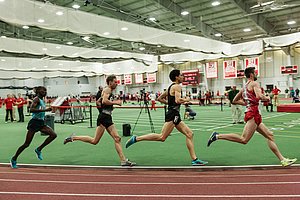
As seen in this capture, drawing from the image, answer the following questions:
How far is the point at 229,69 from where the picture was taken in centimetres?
4034

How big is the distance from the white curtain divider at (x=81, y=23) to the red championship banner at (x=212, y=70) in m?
23.4

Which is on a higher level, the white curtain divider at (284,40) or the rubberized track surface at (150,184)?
the white curtain divider at (284,40)

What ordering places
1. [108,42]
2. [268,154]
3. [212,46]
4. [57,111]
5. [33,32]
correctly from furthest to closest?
[108,42], [33,32], [212,46], [57,111], [268,154]

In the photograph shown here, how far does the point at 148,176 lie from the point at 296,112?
→ 1651 centimetres

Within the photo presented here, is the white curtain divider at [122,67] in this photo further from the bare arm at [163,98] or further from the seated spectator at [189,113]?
the bare arm at [163,98]

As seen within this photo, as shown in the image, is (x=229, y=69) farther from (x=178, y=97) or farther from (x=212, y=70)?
(x=178, y=97)

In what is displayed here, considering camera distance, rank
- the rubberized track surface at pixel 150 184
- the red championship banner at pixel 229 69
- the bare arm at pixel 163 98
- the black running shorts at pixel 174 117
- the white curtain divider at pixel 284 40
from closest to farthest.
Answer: the rubberized track surface at pixel 150 184, the black running shorts at pixel 174 117, the bare arm at pixel 163 98, the white curtain divider at pixel 284 40, the red championship banner at pixel 229 69

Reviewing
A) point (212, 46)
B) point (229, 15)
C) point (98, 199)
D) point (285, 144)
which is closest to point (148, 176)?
point (98, 199)

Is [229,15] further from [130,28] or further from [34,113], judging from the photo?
[34,113]

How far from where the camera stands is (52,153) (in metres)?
8.59

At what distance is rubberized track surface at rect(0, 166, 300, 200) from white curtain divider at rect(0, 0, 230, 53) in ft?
20.8

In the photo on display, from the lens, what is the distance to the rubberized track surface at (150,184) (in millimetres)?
4379

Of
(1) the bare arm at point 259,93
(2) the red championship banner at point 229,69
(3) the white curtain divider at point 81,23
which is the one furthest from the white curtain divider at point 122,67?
(1) the bare arm at point 259,93

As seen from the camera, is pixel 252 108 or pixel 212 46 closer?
pixel 252 108
